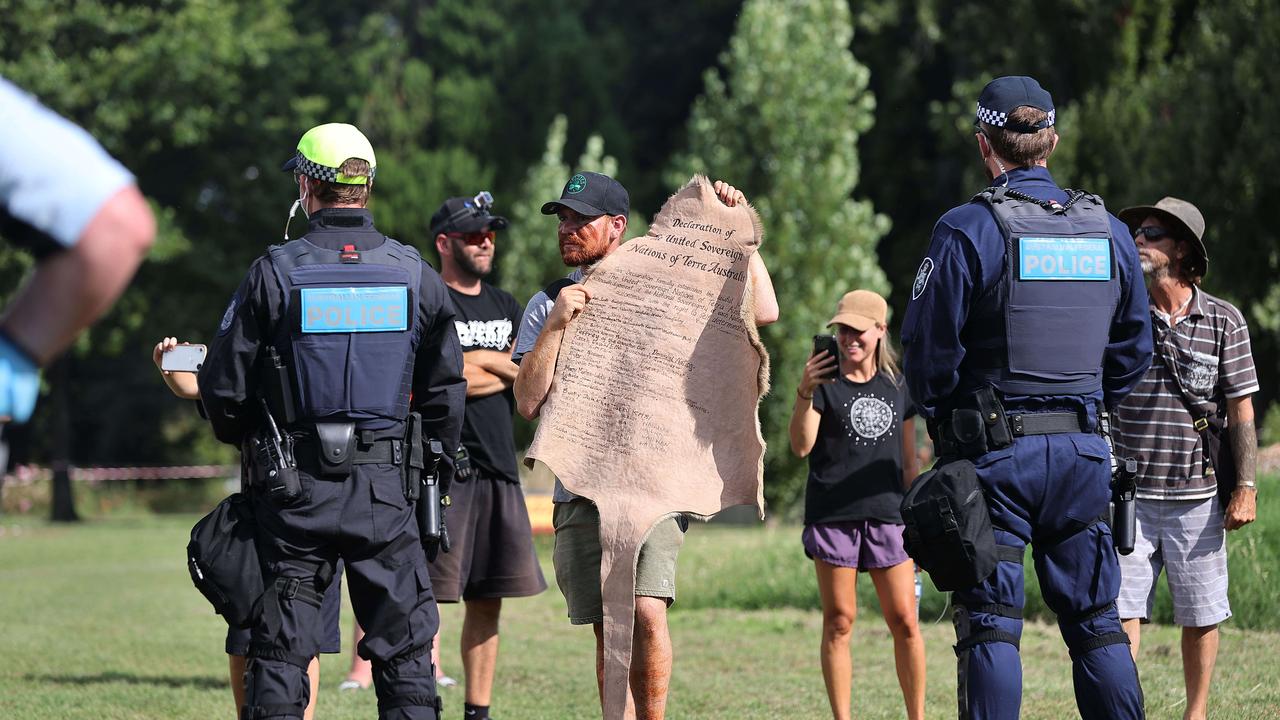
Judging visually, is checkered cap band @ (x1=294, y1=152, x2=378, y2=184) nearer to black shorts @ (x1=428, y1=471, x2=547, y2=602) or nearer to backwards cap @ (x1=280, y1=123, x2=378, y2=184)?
backwards cap @ (x1=280, y1=123, x2=378, y2=184)

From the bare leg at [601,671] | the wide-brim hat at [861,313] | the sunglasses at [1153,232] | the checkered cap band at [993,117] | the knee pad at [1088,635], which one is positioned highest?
the checkered cap band at [993,117]

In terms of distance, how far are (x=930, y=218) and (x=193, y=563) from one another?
1243 inches

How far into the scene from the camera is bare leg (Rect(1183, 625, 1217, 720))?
6.62 m

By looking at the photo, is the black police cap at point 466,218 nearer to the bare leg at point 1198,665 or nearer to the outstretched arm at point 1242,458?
the outstretched arm at point 1242,458

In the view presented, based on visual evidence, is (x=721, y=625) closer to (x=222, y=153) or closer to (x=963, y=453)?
(x=963, y=453)

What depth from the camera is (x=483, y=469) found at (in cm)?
772

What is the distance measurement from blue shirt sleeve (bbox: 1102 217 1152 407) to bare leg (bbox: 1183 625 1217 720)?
6.08 ft

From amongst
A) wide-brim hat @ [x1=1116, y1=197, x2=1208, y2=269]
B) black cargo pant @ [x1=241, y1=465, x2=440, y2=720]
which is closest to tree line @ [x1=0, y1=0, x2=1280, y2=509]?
wide-brim hat @ [x1=1116, y1=197, x2=1208, y2=269]

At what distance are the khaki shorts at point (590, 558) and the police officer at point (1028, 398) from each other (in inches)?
44.7

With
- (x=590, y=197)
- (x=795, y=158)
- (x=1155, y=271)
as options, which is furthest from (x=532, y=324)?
(x=795, y=158)

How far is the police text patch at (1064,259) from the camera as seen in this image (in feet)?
16.4

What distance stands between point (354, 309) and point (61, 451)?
36974 millimetres

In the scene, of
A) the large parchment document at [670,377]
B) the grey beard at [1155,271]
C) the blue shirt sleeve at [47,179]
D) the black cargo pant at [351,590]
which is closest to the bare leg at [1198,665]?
the grey beard at [1155,271]

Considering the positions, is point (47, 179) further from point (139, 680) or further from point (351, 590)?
point (139, 680)
